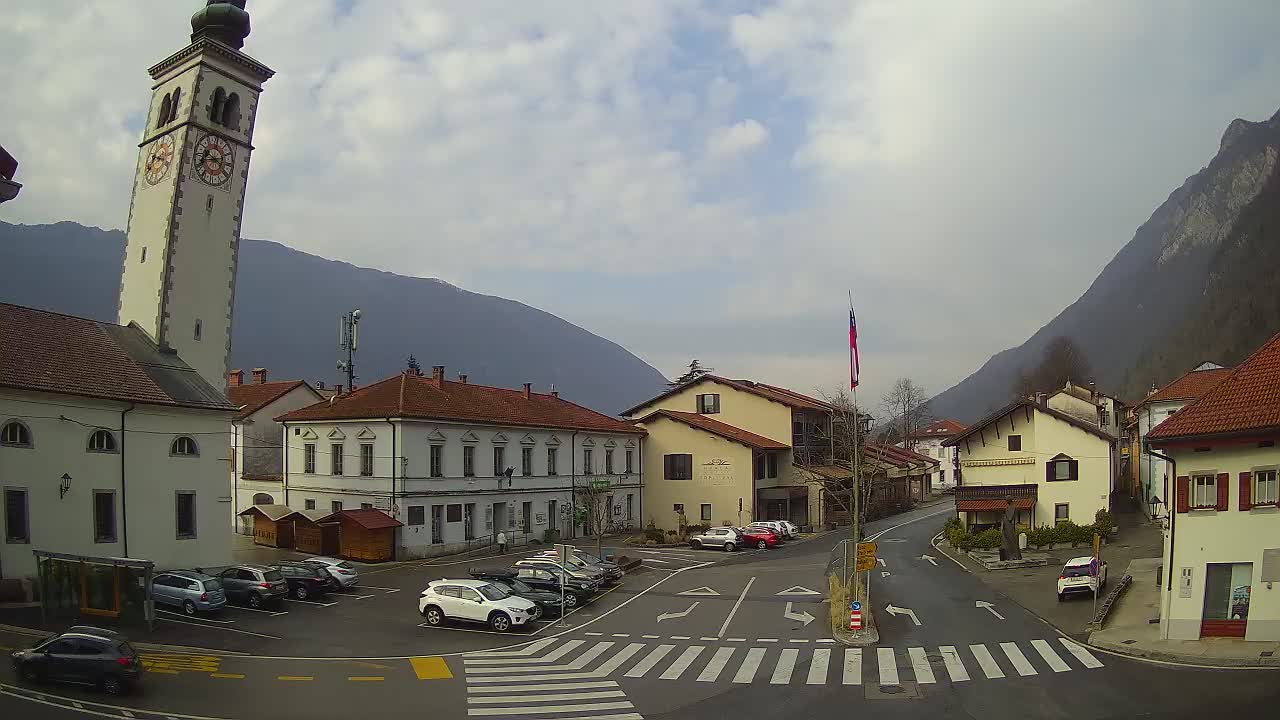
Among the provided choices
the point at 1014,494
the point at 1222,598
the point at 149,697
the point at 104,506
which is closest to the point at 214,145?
the point at 104,506

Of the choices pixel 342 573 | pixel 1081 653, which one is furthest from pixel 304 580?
pixel 1081 653

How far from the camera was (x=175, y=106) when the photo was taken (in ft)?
139

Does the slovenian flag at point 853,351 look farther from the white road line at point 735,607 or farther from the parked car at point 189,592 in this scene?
the parked car at point 189,592

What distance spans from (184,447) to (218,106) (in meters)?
17.6

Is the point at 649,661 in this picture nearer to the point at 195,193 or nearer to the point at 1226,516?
the point at 1226,516

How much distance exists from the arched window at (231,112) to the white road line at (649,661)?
1352 inches

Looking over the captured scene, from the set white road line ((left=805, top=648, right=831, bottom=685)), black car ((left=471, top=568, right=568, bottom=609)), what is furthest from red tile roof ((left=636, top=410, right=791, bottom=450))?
white road line ((left=805, top=648, right=831, bottom=685))

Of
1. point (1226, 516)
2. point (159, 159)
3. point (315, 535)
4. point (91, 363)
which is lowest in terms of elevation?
point (315, 535)

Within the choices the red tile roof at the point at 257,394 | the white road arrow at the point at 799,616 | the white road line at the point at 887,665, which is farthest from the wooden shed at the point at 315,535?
the white road line at the point at 887,665

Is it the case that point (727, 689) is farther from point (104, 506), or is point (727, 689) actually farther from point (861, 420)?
point (861, 420)

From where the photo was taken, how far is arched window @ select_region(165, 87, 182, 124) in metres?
42.3

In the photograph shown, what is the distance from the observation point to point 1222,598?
2484cm

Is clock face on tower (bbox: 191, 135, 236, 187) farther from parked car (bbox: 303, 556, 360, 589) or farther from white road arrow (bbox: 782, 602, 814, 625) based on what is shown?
white road arrow (bbox: 782, 602, 814, 625)

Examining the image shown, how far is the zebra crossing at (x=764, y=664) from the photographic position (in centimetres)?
2212
